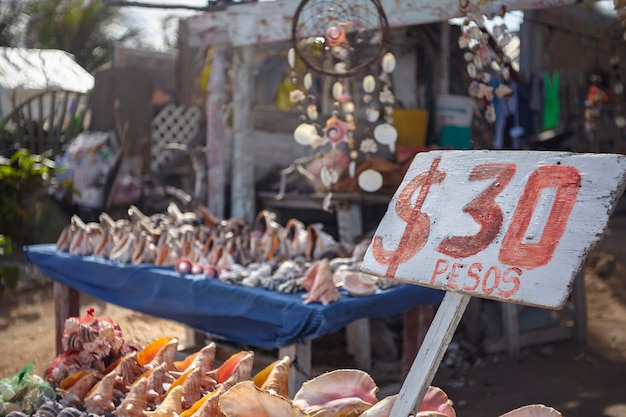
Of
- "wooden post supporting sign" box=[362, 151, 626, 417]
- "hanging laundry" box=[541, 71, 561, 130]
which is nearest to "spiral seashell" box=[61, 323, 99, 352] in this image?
"wooden post supporting sign" box=[362, 151, 626, 417]

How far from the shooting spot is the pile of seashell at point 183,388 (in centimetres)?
208

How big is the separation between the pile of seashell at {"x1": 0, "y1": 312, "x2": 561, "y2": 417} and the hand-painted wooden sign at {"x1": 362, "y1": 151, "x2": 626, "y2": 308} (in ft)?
1.36

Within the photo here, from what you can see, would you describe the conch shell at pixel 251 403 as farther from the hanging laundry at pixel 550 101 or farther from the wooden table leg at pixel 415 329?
the hanging laundry at pixel 550 101

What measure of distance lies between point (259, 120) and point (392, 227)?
16.0ft

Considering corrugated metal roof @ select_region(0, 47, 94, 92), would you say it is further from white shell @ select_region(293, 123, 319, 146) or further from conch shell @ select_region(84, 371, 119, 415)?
conch shell @ select_region(84, 371, 119, 415)

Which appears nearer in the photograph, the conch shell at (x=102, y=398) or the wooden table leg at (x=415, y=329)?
the conch shell at (x=102, y=398)

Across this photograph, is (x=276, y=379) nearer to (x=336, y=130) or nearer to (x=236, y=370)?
(x=236, y=370)

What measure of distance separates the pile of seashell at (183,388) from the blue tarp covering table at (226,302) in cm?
53

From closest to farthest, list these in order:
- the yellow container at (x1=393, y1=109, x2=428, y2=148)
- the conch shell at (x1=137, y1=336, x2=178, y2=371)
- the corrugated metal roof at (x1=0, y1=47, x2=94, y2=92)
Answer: the conch shell at (x1=137, y1=336, x2=178, y2=371) < the yellow container at (x1=393, y1=109, x2=428, y2=148) < the corrugated metal roof at (x1=0, y1=47, x2=94, y2=92)

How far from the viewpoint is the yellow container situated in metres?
6.93

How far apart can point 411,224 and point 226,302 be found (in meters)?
1.74

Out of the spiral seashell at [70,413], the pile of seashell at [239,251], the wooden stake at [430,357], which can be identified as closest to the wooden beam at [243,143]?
the pile of seashell at [239,251]

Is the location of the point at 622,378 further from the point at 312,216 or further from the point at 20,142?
the point at 20,142

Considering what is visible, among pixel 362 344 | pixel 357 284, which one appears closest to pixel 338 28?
pixel 357 284
